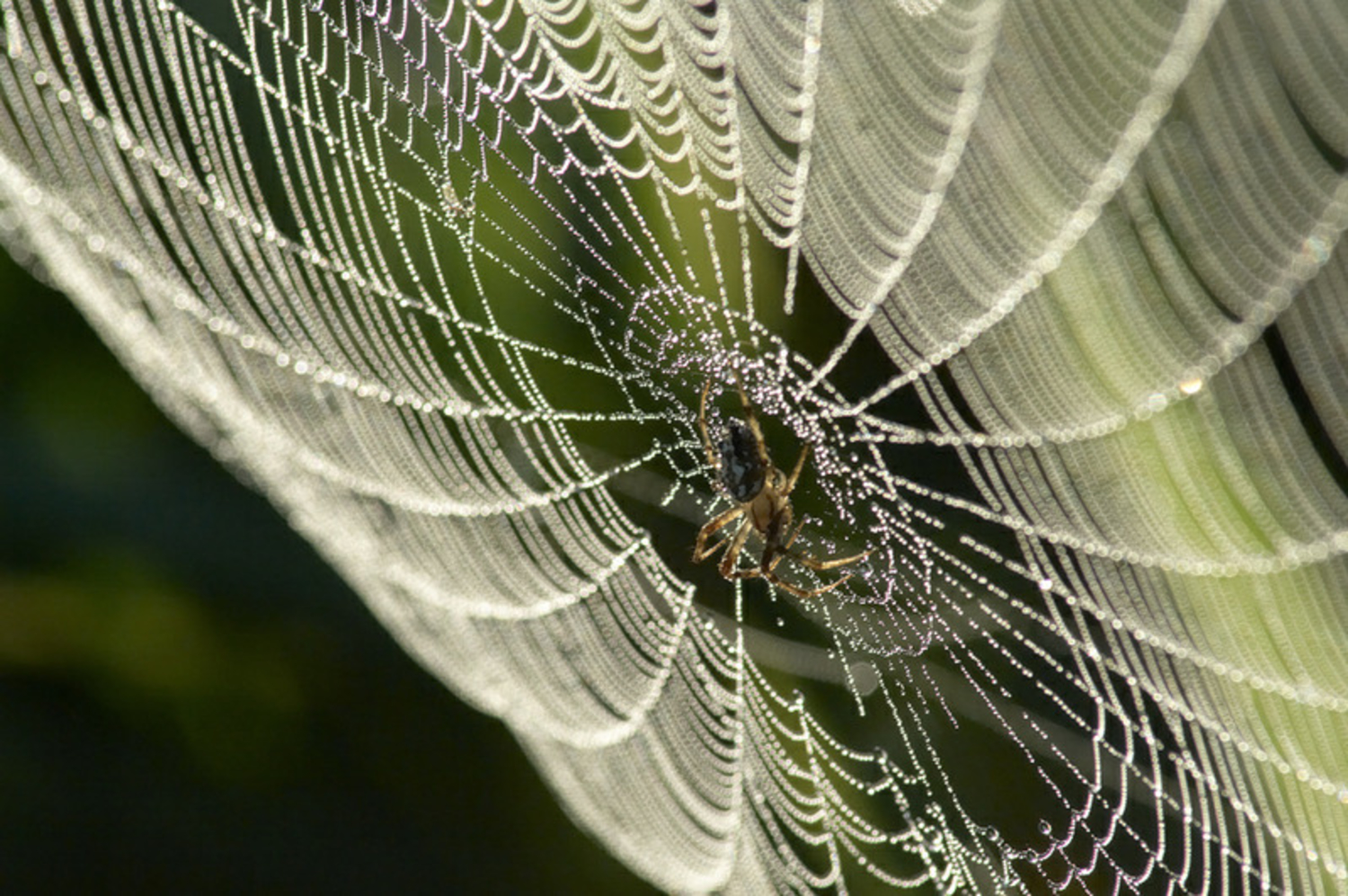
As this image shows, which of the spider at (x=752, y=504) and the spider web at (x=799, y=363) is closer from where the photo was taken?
the spider web at (x=799, y=363)

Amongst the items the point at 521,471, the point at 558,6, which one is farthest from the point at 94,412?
the point at 558,6

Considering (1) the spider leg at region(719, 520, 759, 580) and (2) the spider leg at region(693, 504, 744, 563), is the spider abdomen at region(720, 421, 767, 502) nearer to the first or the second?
(2) the spider leg at region(693, 504, 744, 563)

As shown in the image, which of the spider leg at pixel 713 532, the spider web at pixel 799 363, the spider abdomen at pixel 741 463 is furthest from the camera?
the spider leg at pixel 713 532

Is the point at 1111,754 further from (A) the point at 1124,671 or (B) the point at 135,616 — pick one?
(B) the point at 135,616

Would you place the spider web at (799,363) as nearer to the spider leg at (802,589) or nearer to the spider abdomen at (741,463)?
the spider leg at (802,589)

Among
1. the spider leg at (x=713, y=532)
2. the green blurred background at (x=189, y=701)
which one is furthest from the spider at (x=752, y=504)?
the green blurred background at (x=189, y=701)

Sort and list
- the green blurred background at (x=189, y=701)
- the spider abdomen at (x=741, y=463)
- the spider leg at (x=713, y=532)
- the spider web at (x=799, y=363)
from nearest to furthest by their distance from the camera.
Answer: the spider web at (x=799, y=363) < the spider abdomen at (x=741, y=463) < the spider leg at (x=713, y=532) < the green blurred background at (x=189, y=701)

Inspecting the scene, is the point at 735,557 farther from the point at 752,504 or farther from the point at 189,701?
the point at 189,701
